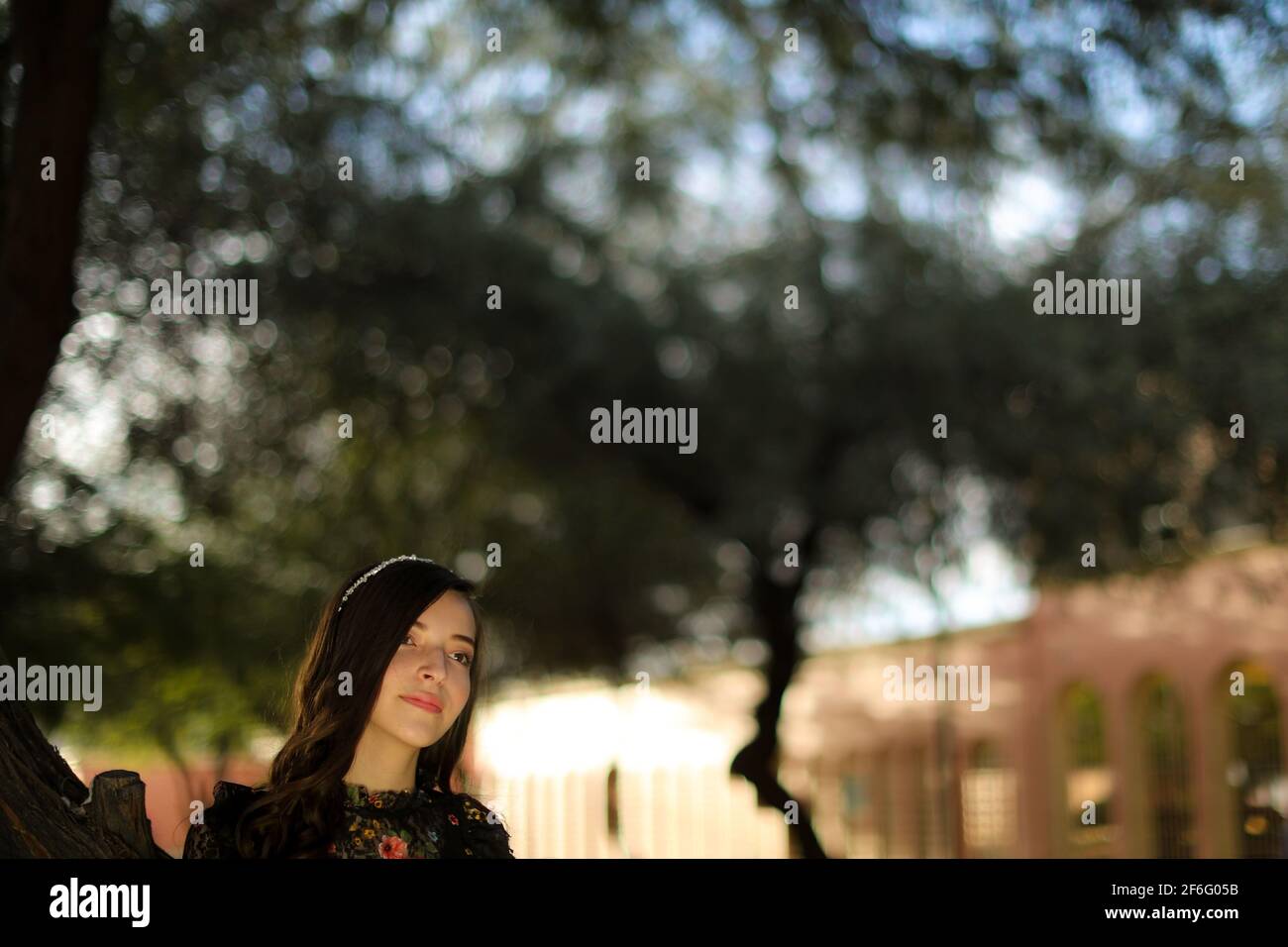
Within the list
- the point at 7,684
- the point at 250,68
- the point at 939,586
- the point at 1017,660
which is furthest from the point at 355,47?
the point at 1017,660

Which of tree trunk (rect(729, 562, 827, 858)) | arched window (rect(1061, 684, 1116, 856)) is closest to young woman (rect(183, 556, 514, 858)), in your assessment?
tree trunk (rect(729, 562, 827, 858))

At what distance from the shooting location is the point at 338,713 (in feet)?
9.20

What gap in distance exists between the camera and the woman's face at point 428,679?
9.25ft

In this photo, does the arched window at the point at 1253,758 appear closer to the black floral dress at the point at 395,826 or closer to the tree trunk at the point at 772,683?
the tree trunk at the point at 772,683

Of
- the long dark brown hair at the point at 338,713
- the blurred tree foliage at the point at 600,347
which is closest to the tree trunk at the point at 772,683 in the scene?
the blurred tree foliage at the point at 600,347

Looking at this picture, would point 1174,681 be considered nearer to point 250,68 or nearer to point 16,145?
point 250,68

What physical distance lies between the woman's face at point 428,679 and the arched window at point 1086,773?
2351cm

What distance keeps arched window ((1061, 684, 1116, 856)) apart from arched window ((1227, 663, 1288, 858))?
116 inches

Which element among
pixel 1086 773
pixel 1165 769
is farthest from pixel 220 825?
pixel 1086 773

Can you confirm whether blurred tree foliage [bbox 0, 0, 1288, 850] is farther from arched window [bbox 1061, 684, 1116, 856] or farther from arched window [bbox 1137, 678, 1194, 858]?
arched window [bbox 1061, 684, 1116, 856]

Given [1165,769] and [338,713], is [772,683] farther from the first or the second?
[1165,769]

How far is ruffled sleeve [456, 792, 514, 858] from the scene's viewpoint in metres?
2.81

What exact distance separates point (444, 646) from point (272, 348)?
31.6ft

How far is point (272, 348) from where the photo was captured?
12102mm
